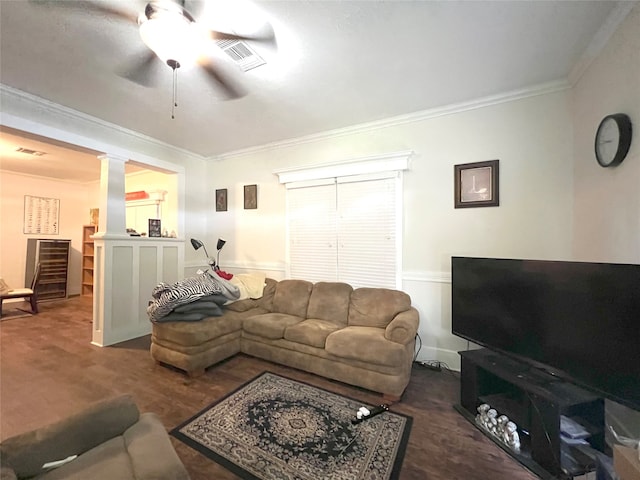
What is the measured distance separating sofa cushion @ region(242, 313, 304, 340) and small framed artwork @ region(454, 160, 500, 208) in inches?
85.2

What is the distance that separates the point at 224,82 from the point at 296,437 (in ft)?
9.21

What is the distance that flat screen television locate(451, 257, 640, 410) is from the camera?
1306mm

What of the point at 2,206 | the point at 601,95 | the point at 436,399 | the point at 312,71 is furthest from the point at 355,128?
the point at 2,206

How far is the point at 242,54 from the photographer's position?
6.26 ft

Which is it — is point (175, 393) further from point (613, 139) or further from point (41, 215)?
point (41, 215)

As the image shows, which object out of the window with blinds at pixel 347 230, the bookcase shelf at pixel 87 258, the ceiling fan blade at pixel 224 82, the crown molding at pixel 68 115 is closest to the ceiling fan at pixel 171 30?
the ceiling fan blade at pixel 224 82

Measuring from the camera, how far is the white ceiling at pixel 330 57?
5.22 feet

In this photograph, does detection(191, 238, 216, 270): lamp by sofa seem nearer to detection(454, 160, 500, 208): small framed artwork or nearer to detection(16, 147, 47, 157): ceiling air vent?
detection(16, 147, 47, 157): ceiling air vent

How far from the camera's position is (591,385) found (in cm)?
141

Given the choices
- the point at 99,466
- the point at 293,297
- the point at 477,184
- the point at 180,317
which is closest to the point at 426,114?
the point at 477,184

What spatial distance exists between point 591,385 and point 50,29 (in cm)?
393

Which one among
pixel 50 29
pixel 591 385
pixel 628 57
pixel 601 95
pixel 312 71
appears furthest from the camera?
pixel 312 71

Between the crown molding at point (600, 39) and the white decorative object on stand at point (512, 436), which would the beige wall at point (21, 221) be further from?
the crown molding at point (600, 39)

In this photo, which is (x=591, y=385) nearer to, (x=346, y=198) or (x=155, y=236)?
(x=346, y=198)
